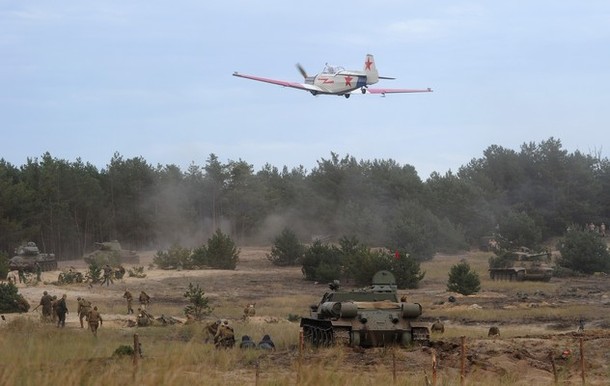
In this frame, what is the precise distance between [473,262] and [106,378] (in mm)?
63783

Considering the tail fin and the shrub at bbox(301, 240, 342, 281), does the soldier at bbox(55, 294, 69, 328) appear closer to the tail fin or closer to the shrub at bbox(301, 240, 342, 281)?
the tail fin

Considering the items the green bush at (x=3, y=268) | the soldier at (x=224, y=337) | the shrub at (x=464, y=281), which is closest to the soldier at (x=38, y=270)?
the green bush at (x=3, y=268)

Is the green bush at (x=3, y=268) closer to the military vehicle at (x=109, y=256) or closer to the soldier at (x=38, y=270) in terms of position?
the soldier at (x=38, y=270)

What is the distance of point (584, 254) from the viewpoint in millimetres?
63344

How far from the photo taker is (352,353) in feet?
68.6

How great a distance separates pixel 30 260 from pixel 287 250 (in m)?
18.8

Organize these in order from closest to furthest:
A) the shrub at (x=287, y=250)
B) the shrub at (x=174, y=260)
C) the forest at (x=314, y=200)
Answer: the shrub at (x=174, y=260) → the shrub at (x=287, y=250) → the forest at (x=314, y=200)

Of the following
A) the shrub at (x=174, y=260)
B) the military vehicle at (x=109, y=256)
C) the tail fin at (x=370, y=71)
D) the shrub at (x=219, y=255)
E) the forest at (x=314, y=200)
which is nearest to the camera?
the tail fin at (x=370, y=71)

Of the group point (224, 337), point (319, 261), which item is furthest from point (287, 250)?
point (224, 337)

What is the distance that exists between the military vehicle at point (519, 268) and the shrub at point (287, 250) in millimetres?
14915

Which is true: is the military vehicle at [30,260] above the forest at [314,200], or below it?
below

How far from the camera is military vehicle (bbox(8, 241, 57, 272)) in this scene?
5516cm

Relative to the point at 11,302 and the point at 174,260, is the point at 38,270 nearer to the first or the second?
the point at 174,260

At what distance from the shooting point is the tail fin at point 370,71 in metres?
45.4
